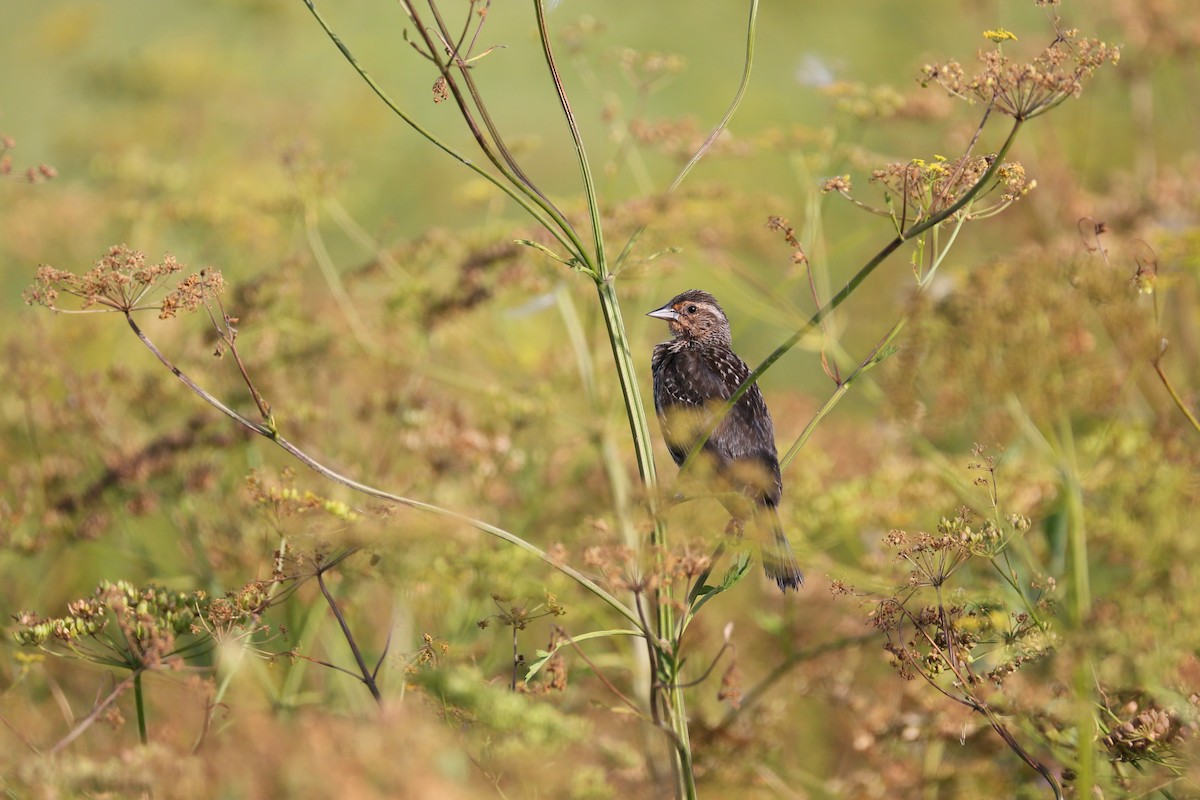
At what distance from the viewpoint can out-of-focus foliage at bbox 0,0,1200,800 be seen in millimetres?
3275

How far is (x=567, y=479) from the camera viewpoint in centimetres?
649

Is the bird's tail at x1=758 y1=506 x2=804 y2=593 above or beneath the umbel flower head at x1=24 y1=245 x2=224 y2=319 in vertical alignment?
beneath

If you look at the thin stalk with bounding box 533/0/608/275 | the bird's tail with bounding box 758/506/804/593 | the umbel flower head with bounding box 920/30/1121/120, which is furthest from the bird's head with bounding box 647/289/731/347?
the umbel flower head with bounding box 920/30/1121/120

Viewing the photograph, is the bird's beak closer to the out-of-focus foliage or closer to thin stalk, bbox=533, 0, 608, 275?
the out-of-focus foliage

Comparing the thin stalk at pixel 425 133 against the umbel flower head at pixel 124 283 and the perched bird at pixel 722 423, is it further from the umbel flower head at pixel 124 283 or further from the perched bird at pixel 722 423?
the perched bird at pixel 722 423

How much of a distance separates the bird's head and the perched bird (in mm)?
132

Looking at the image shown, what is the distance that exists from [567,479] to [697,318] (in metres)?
1.41

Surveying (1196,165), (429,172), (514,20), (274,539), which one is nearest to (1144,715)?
(274,539)

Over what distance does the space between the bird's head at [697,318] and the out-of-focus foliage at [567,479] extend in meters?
0.23

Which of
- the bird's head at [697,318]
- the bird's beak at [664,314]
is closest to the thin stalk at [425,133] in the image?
the bird's beak at [664,314]

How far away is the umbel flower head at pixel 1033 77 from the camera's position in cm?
286

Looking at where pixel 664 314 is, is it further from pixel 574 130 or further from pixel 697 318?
pixel 574 130

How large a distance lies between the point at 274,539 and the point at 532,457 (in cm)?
171

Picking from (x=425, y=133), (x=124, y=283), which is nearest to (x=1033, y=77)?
(x=425, y=133)
